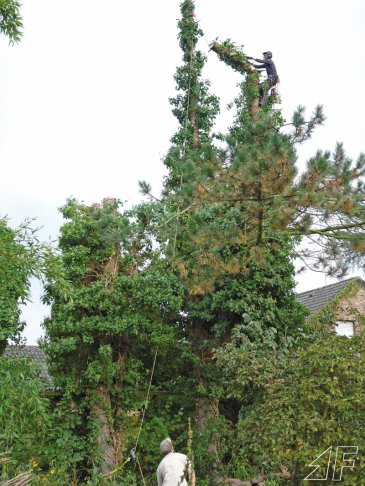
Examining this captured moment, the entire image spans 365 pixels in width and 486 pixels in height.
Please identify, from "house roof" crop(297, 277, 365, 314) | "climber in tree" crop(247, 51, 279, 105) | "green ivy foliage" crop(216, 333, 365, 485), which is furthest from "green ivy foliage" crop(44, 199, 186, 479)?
"house roof" crop(297, 277, 365, 314)

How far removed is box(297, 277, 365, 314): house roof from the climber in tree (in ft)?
19.1

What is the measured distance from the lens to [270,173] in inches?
367

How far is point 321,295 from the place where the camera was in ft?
64.2

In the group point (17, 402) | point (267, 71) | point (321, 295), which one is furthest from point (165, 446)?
point (321, 295)

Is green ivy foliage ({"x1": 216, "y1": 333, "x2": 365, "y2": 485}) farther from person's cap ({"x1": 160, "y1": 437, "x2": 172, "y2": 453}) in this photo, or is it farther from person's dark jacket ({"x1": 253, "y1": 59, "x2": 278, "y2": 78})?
person's dark jacket ({"x1": 253, "y1": 59, "x2": 278, "y2": 78})

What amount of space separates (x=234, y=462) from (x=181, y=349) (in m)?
2.26

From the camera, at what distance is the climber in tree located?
15.2m

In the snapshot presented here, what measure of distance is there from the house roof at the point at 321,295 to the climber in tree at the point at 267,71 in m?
5.81

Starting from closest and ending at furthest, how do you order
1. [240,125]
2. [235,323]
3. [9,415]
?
1. [9,415]
2. [235,323]
3. [240,125]

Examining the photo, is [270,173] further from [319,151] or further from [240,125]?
[240,125]

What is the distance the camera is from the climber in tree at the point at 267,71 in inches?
598

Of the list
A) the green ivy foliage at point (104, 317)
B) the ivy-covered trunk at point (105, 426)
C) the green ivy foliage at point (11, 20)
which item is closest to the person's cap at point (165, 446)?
the green ivy foliage at point (104, 317)

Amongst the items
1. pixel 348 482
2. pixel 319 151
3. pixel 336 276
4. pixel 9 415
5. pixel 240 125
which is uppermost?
pixel 240 125

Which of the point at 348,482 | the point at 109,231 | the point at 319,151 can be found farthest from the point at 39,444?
the point at 319,151
